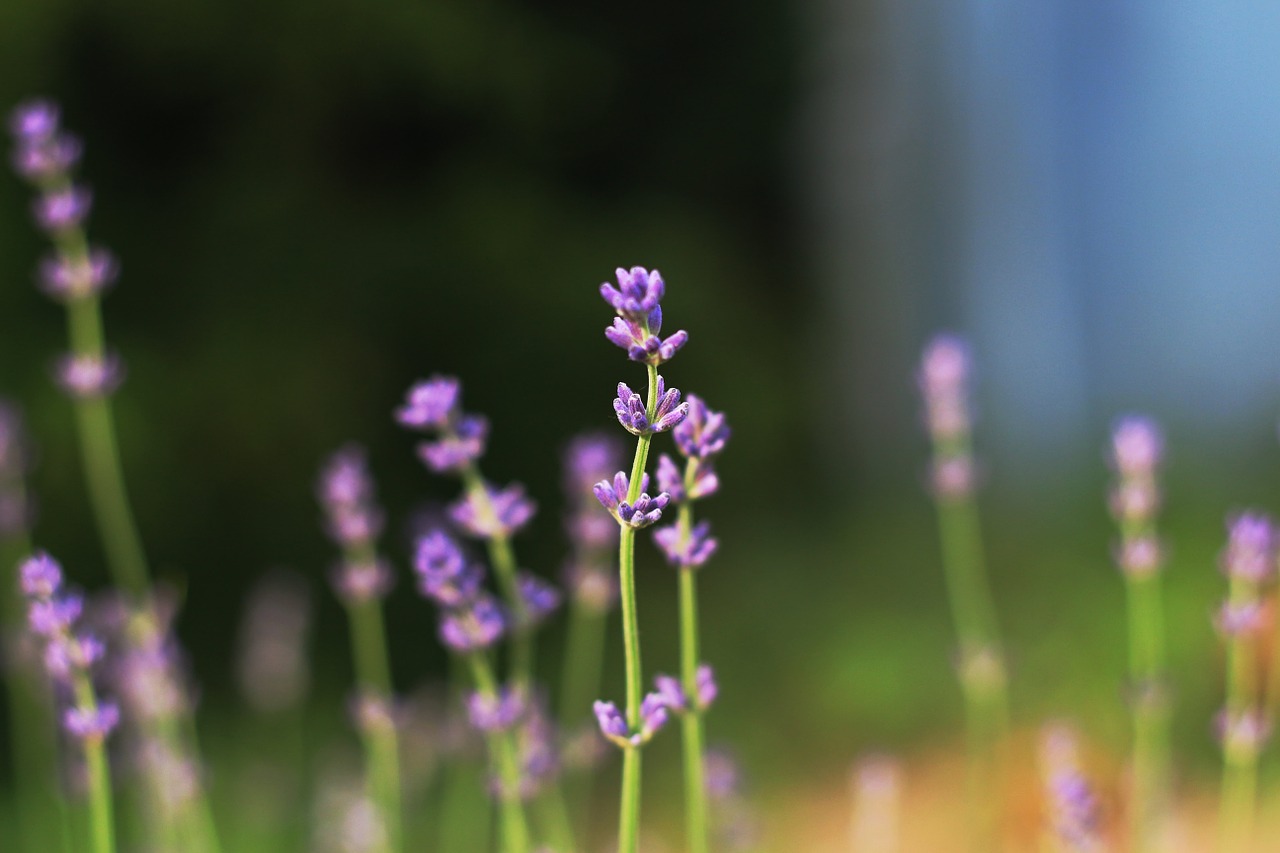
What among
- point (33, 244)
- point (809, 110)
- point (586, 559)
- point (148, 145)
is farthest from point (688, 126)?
point (586, 559)

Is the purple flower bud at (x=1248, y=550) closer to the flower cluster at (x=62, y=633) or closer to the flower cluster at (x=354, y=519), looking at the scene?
the flower cluster at (x=354, y=519)

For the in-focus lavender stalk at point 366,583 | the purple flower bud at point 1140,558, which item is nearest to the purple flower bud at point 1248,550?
the purple flower bud at point 1140,558

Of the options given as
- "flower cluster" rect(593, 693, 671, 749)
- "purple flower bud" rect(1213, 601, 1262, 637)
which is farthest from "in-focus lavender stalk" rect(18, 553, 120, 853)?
"purple flower bud" rect(1213, 601, 1262, 637)

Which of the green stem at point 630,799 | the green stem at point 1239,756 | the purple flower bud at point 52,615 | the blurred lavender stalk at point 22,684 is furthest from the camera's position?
the blurred lavender stalk at point 22,684

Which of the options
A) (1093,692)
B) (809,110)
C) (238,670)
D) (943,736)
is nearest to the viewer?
(1093,692)

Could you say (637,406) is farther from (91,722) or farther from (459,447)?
(91,722)

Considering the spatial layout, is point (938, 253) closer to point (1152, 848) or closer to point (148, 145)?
point (148, 145)

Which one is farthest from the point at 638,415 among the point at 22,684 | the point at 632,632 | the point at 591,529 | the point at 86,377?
the point at 22,684
